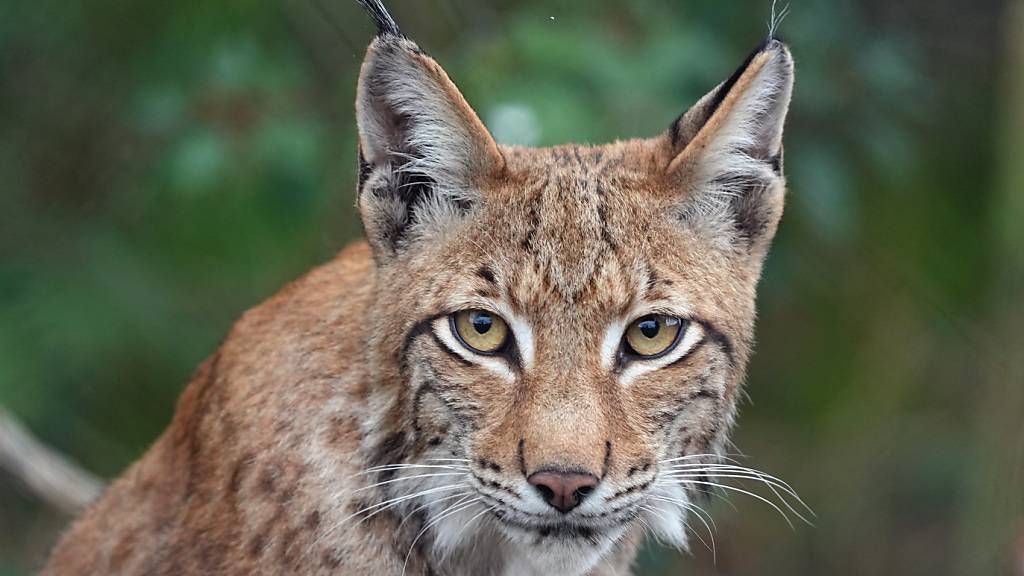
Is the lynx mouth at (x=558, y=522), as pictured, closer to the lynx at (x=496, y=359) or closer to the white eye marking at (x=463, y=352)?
the lynx at (x=496, y=359)

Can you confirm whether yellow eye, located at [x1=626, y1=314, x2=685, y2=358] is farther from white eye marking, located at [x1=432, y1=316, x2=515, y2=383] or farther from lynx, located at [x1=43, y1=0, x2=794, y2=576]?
white eye marking, located at [x1=432, y1=316, x2=515, y2=383]

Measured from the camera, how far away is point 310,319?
387 cm

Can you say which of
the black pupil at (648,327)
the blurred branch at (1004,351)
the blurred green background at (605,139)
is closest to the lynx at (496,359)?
Result: the black pupil at (648,327)

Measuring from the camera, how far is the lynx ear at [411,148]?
3.43 m

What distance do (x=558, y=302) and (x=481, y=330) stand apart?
21 centimetres

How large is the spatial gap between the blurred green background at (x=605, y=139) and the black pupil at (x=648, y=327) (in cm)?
159

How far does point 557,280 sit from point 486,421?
38cm

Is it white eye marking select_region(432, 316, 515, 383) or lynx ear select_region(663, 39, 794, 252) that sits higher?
lynx ear select_region(663, 39, 794, 252)

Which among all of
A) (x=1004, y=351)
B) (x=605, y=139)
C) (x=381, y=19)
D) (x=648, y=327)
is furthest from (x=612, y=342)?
(x=1004, y=351)

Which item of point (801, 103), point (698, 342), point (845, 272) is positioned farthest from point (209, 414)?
point (845, 272)

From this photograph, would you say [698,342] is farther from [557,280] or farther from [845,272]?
[845,272]

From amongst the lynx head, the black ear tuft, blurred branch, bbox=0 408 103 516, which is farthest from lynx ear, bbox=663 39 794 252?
blurred branch, bbox=0 408 103 516

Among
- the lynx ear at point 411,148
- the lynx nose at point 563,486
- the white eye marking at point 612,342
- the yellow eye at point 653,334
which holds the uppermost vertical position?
the lynx ear at point 411,148

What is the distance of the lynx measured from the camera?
3.25 m
